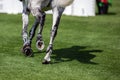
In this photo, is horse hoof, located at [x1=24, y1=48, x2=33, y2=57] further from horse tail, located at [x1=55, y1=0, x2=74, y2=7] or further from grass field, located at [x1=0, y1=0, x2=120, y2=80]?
horse tail, located at [x1=55, y1=0, x2=74, y2=7]

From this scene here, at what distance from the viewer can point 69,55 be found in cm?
1291

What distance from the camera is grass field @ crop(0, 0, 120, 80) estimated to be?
999 cm

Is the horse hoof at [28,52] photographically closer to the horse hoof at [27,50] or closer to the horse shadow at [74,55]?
the horse hoof at [27,50]

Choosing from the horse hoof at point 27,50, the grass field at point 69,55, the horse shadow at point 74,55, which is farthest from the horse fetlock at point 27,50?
the horse shadow at point 74,55

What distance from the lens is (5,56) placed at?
39.9ft

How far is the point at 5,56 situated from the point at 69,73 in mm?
2694

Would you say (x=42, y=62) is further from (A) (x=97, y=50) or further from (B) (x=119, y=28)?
(B) (x=119, y=28)

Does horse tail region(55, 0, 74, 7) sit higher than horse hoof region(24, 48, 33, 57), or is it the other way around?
horse tail region(55, 0, 74, 7)

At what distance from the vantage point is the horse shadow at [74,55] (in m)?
12.1

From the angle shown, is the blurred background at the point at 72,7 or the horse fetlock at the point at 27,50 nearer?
the horse fetlock at the point at 27,50

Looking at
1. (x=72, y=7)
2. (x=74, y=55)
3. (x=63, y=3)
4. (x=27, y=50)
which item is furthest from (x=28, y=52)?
(x=72, y=7)

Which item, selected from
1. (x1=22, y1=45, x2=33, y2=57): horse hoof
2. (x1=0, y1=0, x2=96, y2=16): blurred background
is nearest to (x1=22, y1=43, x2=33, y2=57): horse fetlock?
(x1=22, y1=45, x2=33, y2=57): horse hoof

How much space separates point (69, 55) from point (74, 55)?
172 mm

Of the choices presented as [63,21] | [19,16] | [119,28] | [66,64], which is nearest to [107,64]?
[66,64]
